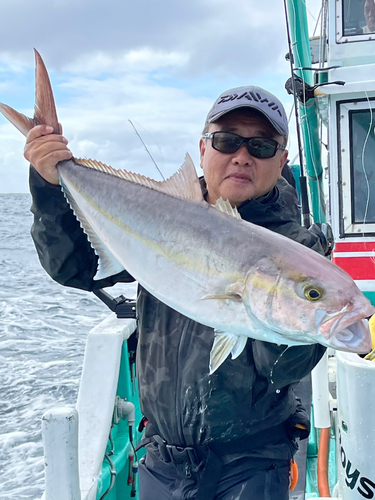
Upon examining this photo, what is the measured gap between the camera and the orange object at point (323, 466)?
11.5 feet

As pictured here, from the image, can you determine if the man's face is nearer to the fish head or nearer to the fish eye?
the fish head

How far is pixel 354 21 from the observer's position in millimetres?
5098

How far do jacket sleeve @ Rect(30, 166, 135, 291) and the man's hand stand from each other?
10cm

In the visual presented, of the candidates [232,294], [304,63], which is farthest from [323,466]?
[304,63]

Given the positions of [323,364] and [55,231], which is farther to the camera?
[323,364]

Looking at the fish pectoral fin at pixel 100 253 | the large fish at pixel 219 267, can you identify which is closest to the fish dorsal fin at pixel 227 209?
the large fish at pixel 219 267

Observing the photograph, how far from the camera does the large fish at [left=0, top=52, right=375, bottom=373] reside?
1.46 m

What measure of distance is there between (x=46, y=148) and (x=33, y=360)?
802cm

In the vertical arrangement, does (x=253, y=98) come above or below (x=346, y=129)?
above

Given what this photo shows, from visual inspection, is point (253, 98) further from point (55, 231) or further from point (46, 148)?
point (55, 231)

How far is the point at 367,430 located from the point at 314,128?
397 centimetres

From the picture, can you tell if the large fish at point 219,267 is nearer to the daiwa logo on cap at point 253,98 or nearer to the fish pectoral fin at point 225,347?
the fish pectoral fin at point 225,347

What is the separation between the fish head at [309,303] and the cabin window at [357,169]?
11.6 ft

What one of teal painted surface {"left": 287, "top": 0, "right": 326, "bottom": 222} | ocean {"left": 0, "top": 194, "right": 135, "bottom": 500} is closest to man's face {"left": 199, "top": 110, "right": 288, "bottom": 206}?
teal painted surface {"left": 287, "top": 0, "right": 326, "bottom": 222}
